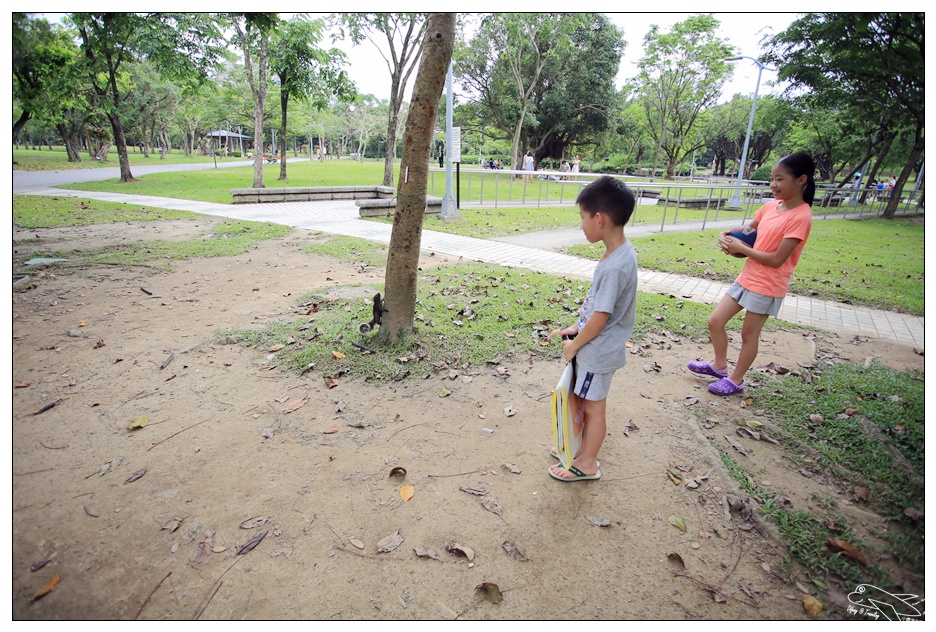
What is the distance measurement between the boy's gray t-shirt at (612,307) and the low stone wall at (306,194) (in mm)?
11793

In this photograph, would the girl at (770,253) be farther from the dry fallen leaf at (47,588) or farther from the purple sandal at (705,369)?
the dry fallen leaf at (47,588)

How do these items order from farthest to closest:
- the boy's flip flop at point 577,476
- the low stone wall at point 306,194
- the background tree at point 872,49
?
1. the low stone wall at point 306,194
2. the boy's flip flop at point 577,476
3. the background tree at point 872,49

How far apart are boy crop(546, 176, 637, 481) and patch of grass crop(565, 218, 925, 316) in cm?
564

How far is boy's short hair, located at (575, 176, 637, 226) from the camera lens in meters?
2.06

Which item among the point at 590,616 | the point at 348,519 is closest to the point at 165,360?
the point at 348,519

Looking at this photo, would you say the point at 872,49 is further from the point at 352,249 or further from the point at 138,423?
the point at 352,249

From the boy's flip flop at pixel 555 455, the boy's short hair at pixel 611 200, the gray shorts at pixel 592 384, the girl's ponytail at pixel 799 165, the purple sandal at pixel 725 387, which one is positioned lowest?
the boy's flip flop at pixel 555 455

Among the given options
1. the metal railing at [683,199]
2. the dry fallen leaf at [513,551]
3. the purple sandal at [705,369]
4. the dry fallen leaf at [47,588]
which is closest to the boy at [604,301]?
the dry fallen leaf at [513,551]

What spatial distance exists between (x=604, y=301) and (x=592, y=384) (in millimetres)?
444

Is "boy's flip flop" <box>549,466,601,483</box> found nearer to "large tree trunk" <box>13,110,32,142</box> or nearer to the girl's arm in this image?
the girl's arm

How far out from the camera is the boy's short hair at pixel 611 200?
2064 mm

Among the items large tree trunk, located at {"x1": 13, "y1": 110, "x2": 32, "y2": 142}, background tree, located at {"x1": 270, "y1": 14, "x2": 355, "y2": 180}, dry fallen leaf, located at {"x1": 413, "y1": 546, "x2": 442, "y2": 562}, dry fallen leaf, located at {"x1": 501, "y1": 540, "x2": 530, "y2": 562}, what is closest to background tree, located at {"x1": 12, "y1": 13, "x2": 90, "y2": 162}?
large tree trunk, located at {"x1": 13, "y1": 110, "x2": 32, "y2": 142}

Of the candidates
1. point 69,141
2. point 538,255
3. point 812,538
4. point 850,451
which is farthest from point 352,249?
point 812,538

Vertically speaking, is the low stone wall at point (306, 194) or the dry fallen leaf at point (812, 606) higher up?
the low stone wall at point (306, 194)
